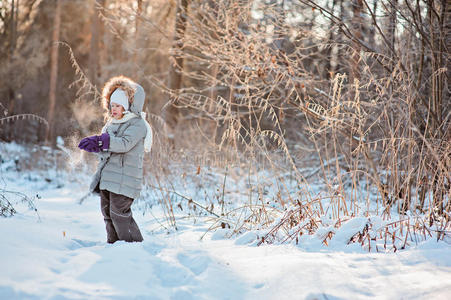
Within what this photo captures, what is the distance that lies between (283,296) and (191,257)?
0.82 metres

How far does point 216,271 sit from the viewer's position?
2.38 metres

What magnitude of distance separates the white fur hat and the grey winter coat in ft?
0.17

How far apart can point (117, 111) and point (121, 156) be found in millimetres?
A: 380

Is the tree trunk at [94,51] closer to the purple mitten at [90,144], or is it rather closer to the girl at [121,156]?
the girl at [121,156]

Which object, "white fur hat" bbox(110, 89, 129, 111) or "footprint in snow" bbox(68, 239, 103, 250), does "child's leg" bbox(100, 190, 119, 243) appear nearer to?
"footprint in snow" bbox(68, 239, 103, 250)

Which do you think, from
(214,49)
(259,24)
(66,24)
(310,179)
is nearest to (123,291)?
(214,49)

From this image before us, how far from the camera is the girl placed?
3.29m

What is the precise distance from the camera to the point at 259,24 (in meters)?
5.18

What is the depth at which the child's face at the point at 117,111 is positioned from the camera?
3.43 meters

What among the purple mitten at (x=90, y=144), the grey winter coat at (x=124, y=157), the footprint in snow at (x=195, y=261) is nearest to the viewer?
the footprint in snow at (x=195, y=261)

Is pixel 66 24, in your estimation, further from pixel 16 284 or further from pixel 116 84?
pixel 16 284

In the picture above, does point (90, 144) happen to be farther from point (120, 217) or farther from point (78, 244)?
point (78, 244)

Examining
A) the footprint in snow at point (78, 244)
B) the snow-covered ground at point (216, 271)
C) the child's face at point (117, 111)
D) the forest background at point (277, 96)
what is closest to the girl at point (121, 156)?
the child's face at point (117, 111)

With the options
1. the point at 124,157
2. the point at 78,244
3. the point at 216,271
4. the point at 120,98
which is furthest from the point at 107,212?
the point at 216,271
